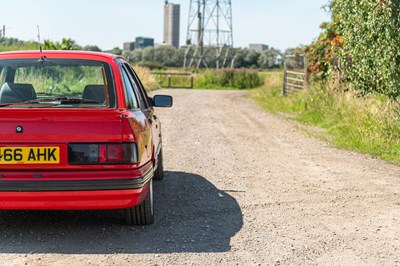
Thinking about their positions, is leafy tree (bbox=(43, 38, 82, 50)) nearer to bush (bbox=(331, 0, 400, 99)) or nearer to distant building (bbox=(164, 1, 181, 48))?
bush (bbox=(331, 0, 400, 99))

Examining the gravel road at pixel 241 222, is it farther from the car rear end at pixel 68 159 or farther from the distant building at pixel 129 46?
the distant building at pixel 129 46

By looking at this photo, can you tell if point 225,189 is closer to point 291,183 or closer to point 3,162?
point 291,183

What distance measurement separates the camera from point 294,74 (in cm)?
2808

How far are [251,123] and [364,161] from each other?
6.46 metres

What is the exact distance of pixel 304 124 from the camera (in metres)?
16.5

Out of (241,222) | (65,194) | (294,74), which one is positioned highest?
(65,194)

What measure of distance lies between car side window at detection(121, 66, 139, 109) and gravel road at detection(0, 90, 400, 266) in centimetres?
106

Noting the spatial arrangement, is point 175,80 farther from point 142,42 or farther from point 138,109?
point 142,42

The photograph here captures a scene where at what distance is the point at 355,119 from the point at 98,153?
968 cm

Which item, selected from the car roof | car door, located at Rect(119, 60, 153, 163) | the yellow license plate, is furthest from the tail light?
the car roof

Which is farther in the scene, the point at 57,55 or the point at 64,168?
the point at 57,55

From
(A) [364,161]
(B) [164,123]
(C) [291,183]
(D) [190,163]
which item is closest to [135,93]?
(C) [291,183]

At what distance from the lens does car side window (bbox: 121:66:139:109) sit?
5652 millimetres

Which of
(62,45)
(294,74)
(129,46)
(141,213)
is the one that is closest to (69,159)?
(141,213)
